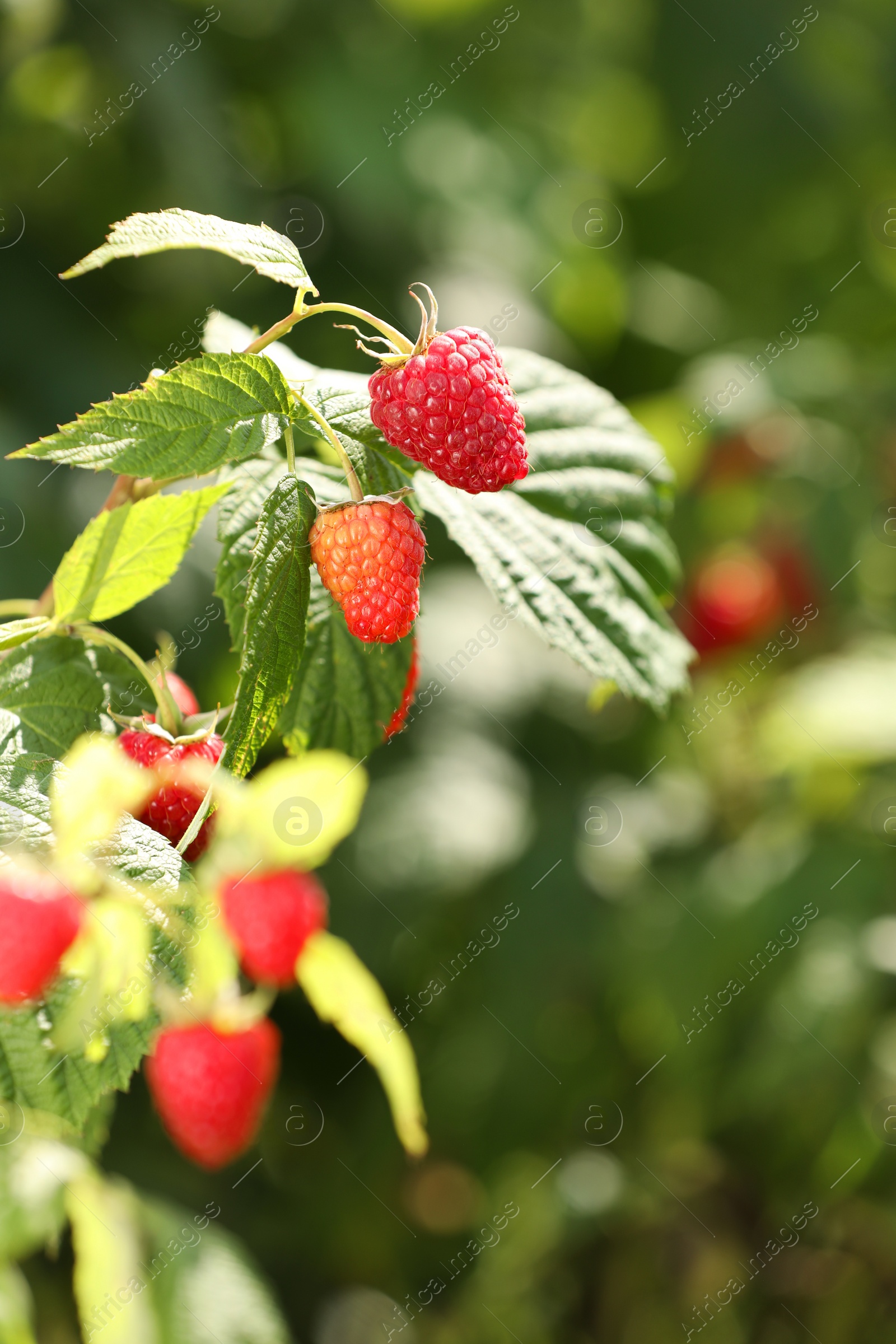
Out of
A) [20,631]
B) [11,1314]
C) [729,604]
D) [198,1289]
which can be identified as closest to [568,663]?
[729,604]

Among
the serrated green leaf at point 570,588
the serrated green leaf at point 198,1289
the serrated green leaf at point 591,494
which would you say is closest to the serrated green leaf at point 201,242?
the serrated green leaf at point 570,588

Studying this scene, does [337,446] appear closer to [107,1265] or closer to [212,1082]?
[212,1082]

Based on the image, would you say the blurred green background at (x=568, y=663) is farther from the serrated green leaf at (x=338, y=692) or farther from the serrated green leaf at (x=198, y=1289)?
the serrated green leaf at (x=338, y=692)

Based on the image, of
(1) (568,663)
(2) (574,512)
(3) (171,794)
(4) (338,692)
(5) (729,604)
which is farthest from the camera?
(5) (729,604)

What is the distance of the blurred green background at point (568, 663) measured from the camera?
1.89 meters

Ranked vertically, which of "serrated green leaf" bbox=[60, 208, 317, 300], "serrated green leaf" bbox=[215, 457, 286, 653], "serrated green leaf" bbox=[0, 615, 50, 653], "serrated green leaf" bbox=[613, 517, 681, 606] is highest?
"serrated green leaf" bbox=[60, 208, 317, 300]

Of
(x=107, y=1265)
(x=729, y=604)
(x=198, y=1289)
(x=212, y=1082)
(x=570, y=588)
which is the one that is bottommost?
(x=198, y=1289)

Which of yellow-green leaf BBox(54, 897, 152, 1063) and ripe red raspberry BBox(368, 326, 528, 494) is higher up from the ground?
ripe red raspberry BBox(368, 326, 528, 494)

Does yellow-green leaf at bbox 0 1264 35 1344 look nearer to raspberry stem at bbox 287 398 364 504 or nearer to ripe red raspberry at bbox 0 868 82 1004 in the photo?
ripe red raspberry at bbox 0 868 82 1004

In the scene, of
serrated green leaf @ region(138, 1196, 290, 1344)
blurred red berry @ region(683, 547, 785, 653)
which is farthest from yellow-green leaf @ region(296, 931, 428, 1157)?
blurred red berry @ region(683, 547, 785, 653)

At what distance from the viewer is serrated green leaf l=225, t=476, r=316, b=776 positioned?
58cm

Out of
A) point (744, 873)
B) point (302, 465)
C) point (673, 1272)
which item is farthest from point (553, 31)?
point (673, 1272)

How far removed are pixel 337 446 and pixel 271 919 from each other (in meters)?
0.26

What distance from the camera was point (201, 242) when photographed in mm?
549
